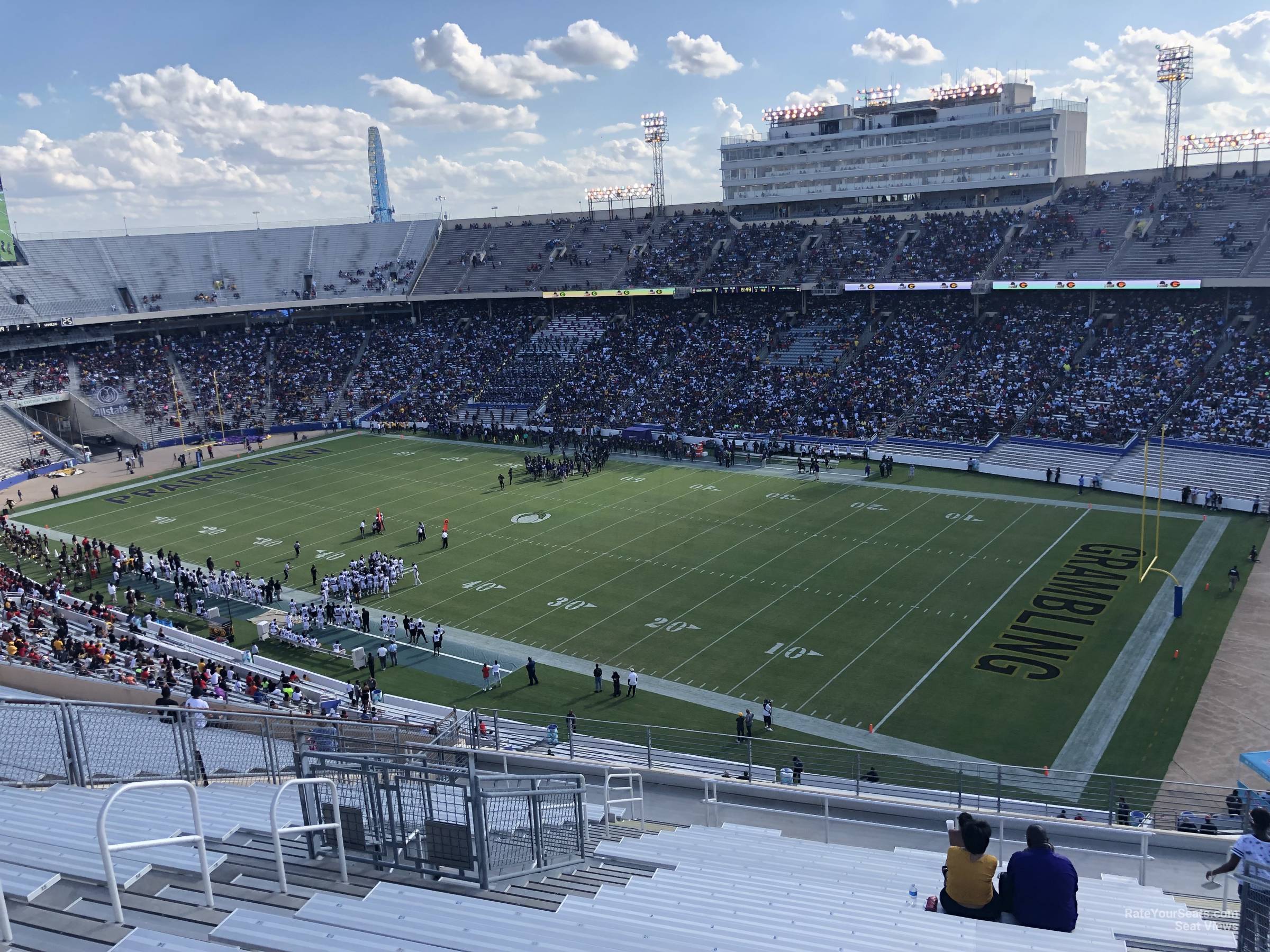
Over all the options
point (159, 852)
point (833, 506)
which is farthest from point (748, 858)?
point (833, 506)

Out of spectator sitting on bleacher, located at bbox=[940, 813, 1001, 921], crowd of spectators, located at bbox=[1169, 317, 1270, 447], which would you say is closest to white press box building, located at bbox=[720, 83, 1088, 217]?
crowd of spectators, located at bbox=[1169, 317, 1270, 447]

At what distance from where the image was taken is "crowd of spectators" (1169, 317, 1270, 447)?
1494 inches

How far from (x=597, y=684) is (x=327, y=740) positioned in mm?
12616

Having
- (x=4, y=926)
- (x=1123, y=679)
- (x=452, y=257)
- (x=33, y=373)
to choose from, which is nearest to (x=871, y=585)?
(x=1123, y=679)

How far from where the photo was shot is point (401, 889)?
673 centimetres

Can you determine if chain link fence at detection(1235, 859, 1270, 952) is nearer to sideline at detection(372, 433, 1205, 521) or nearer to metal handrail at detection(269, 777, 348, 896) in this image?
metal handrail at detection(269, 777, 348, 896)

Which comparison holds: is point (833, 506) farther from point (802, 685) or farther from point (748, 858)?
point (748, 858)

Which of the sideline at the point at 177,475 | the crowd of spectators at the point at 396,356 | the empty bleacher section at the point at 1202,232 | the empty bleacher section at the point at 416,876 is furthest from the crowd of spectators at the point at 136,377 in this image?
the empty bleacher section at the point at 1202,232

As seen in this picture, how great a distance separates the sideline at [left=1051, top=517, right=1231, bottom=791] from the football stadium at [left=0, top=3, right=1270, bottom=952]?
137 mm

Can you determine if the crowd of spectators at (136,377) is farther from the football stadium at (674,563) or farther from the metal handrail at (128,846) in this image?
the metal handrail at (128,846)

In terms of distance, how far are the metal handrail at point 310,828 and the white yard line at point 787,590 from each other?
624 inches

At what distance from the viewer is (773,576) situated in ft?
95.9

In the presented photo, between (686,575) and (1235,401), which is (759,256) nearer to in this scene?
(1235,401)

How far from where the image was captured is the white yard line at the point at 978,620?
21062 mm
